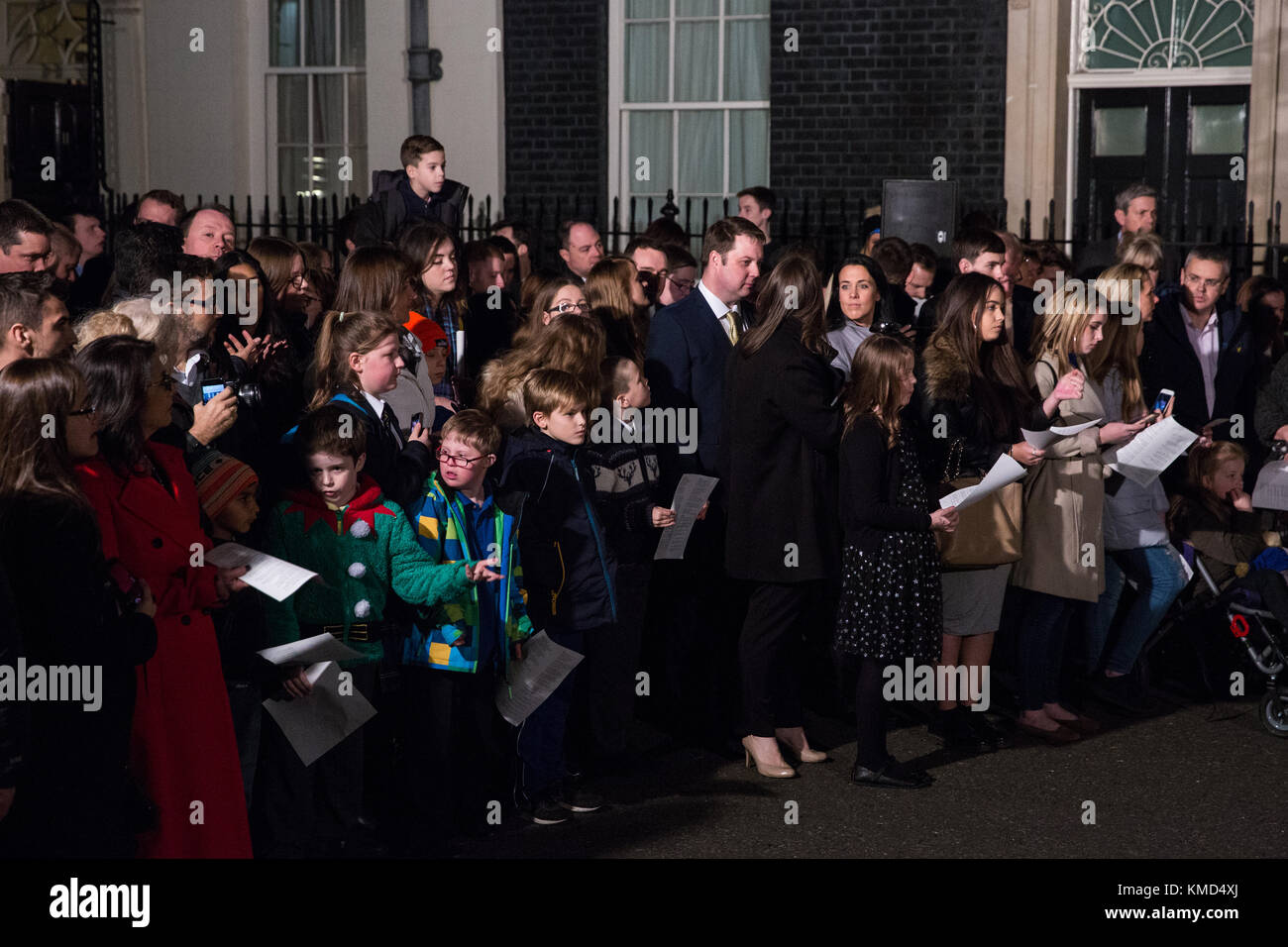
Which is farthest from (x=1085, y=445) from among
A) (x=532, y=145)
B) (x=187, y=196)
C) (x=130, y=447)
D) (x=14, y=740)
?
(x=187, y=196)

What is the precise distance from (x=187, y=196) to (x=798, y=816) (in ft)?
35.3

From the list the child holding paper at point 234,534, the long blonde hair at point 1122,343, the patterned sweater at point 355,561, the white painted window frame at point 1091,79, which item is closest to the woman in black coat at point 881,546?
the long blonde hair at point 1122,343

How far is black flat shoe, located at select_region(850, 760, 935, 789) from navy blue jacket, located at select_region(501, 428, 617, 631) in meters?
1.19

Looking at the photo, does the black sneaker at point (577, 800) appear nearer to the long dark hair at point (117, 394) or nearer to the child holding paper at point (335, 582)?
the child holding paper at point (335, 582)

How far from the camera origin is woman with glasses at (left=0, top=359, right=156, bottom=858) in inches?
149

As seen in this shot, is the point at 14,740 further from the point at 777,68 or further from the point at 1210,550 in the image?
the point at 777,68

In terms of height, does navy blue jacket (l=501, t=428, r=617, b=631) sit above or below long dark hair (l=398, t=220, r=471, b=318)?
Answer: below

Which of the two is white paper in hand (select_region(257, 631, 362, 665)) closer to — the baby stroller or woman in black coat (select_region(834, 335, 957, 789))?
woman in black coat (select_region(834, 335, 957, 789))

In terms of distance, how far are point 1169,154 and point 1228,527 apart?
6.46m

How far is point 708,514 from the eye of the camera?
6.91 meters

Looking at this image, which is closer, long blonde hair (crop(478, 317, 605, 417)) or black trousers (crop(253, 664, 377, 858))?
black trousers (crop(253, 664, 377, 858))

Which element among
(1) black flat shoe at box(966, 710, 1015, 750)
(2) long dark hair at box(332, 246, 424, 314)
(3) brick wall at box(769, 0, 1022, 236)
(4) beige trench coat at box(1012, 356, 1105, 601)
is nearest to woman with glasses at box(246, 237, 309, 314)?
(2) long dark hair at box(332, 246, 424, 314)

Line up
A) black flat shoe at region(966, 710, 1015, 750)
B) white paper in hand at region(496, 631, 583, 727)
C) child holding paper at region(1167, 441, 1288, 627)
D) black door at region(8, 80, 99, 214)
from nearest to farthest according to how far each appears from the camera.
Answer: white paper in hand at region(496, 631, 583, 727) → black flat shoe at region(966, 710, 1015, 750) → child holding paper at region(1167, 441, 1288, 627) → black door at region(8, 80, 99, 214)

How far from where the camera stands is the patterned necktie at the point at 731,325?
275 inches
